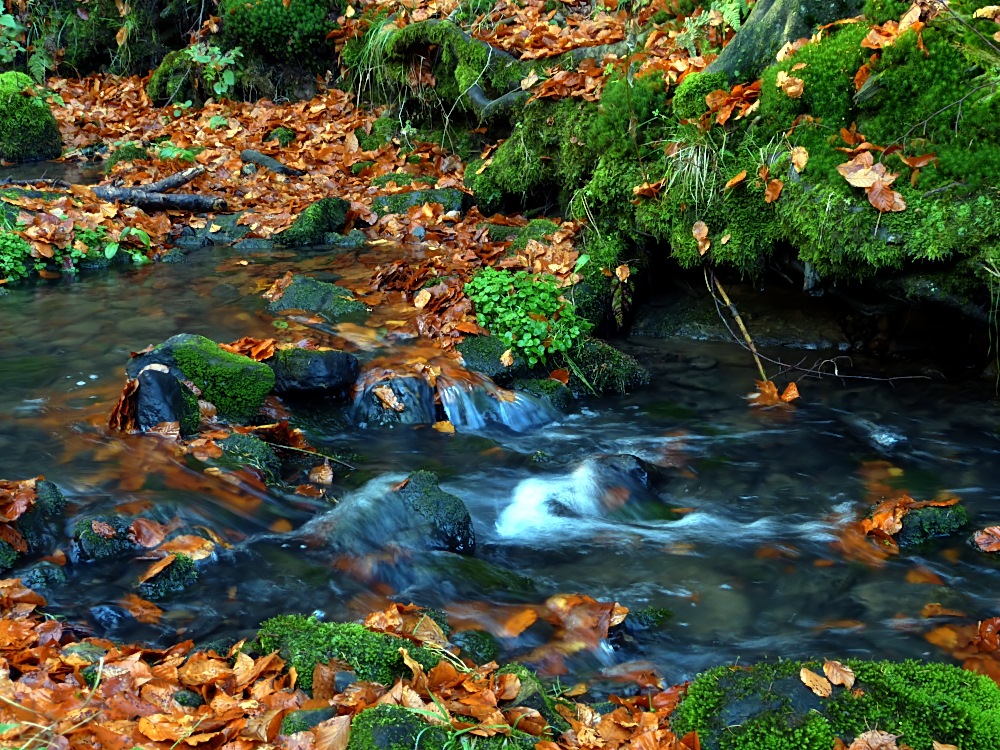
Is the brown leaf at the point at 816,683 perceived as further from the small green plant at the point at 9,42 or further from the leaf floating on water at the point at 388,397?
the small green plant at the point at 9,42

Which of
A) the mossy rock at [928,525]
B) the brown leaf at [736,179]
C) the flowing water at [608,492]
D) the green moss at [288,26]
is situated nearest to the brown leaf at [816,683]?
the flowing water at [608,492]

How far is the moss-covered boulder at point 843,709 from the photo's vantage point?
314 centimetres

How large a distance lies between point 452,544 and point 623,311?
3.69 m

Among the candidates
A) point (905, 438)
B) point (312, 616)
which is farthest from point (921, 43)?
point (312, 616)

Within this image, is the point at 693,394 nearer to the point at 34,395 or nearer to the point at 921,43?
the point at 921,43

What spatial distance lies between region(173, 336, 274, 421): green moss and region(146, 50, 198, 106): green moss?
950cm

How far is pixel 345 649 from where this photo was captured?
3.49 meters

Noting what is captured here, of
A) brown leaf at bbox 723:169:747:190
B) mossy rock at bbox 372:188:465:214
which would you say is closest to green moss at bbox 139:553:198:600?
brown leaf at bbox 723:169:747:190

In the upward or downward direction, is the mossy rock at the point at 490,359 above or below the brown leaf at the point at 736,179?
below

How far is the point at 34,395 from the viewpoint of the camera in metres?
6.11

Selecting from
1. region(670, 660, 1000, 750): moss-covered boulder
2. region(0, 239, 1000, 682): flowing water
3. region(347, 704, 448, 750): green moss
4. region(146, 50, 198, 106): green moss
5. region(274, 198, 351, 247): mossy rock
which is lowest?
region(0, 239, 1000, 682): flowing water

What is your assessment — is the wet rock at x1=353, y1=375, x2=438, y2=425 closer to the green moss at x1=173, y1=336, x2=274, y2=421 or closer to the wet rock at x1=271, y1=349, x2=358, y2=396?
the wet rock at x1=271, y1=349, x2=358, y2=396

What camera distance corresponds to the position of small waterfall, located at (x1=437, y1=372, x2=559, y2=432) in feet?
21.4

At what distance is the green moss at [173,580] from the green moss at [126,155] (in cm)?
850
